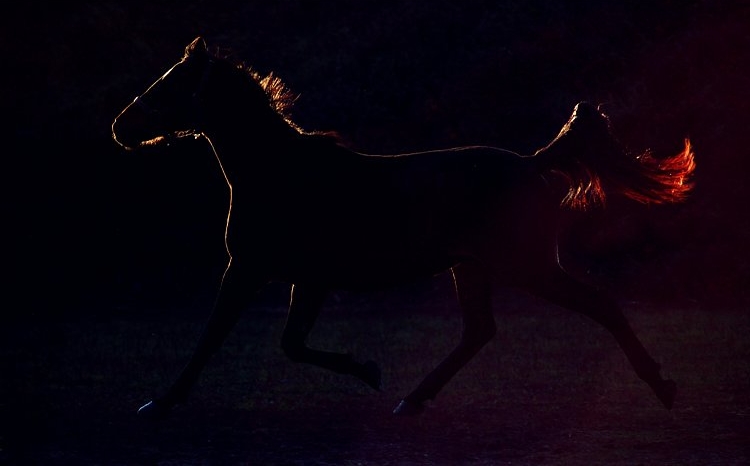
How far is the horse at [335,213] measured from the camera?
605 cm

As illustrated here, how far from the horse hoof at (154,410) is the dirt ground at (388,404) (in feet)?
0.52

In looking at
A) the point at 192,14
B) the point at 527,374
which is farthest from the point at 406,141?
the point at 527,374

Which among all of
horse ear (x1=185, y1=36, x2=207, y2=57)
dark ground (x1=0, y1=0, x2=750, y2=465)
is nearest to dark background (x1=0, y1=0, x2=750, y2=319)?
dark ground (x1=0, y1=0, x2=750, y2=465)

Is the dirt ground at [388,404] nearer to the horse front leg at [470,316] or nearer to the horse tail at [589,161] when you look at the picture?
the horse front leg at [470,316]

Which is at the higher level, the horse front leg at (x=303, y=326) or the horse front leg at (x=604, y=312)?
the horse front leg at (x=604, y=312)

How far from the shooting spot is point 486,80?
50.2 feet

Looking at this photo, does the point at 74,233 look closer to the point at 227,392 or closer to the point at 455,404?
the point at 227,392

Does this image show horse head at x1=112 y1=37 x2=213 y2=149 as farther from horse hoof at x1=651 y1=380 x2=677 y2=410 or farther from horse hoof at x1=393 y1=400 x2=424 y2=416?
horse hoof at x1=651 y1=380 x2=677 y2=410

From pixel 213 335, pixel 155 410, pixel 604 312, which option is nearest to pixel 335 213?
pixel 213 335

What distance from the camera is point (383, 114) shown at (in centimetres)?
1527

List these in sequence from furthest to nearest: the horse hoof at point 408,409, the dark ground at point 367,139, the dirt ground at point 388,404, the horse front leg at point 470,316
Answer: the dark ground at point 367,139 < the horse front leg at point 470,316 < the horse hoof at point 408,409 < the dirt ground at point 388,404

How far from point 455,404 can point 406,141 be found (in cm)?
849

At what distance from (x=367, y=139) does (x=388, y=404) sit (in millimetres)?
8392

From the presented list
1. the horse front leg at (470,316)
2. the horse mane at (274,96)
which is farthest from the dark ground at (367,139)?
the horse mane at (274,96)
